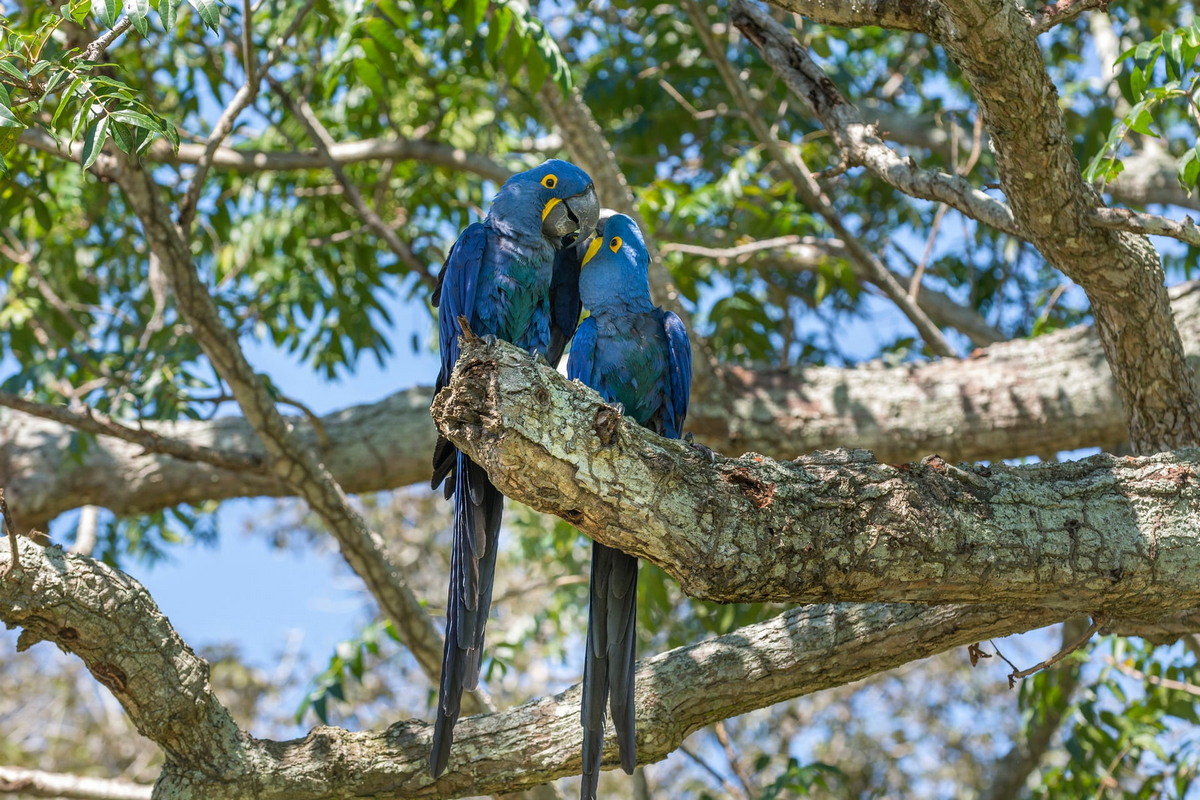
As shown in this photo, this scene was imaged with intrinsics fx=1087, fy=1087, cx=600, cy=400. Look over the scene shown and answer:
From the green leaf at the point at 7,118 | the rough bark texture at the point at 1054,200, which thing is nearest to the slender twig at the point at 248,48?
the green leaf at the point at 7,118

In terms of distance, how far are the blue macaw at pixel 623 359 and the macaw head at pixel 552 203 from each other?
82mm

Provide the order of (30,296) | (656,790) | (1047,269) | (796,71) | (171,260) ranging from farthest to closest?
(656,790) < (1047,269) < (30,296) < (171,260) < (796,71)

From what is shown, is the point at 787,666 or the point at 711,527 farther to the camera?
the point at 787,666

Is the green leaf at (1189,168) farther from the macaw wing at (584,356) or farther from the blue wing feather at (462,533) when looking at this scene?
the blue wing feather at (462,533)

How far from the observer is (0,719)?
9680 mm

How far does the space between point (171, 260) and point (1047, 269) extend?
17.6 ft

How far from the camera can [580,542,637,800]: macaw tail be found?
271 centimetres

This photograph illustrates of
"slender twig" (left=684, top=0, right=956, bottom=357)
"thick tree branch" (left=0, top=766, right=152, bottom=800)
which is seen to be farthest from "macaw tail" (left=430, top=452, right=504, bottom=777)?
"slender twig" (left=684, top=0, right=956, bottom=357)

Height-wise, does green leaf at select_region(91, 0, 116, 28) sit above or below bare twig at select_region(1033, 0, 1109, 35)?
below

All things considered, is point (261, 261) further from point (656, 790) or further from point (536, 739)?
point (656, 790)

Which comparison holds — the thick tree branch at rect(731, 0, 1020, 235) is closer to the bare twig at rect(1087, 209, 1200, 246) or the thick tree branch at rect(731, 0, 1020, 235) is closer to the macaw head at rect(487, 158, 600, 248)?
the bare twig at rect(1087, 209, 1200, 246)

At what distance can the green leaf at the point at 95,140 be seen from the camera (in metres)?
2.39

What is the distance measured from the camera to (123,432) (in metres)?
3.82

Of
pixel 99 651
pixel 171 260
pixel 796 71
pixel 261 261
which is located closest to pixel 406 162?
pixel 261 261
